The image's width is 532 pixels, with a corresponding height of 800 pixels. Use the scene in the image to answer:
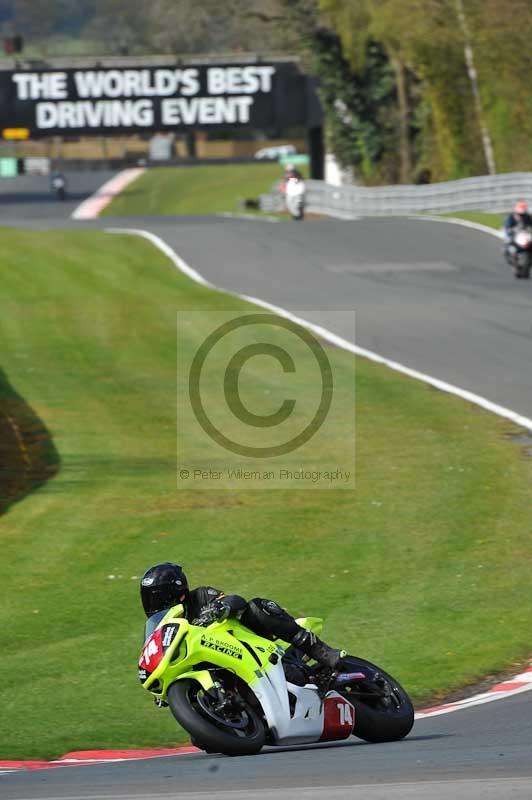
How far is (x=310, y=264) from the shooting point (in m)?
29.2

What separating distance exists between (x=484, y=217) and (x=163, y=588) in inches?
1149

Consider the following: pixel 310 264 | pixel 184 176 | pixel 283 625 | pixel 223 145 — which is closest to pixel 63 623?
pixel 283 625

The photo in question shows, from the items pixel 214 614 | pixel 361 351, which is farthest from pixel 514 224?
pixel 214 614

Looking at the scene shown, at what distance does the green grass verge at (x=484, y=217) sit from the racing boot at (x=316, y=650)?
2662 cm

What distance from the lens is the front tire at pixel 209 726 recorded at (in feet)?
21.5

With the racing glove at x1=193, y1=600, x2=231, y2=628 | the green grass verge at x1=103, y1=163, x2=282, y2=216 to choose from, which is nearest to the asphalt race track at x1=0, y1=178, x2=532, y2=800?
the racing glove at x1=193, y1=600, x2=231, y2=628

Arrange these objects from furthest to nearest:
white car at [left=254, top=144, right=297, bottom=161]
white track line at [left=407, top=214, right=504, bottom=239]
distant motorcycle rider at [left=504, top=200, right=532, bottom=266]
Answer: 1. white car at [left=254, top=144, right=297, bottom=161]
2. white track line at [left=407, top=214, right=504, bottom=239]
3. distant motorcycle rider at [left=504, top=200, right=532, bottom=266]

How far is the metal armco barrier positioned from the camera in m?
37.5

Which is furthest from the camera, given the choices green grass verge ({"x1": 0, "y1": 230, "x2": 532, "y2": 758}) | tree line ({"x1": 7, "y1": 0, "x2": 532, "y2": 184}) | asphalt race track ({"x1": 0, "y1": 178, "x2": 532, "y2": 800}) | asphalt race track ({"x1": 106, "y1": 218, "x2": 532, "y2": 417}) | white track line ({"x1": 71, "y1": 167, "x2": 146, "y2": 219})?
white track line ({"x1": 71, "y1": 167, "x2": 146, "y2": 219})

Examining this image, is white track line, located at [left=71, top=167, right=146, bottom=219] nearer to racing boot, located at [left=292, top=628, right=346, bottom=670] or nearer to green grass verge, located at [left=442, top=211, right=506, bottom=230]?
green grass verge, located at [left=442, top=211, right=506, bottom=230]

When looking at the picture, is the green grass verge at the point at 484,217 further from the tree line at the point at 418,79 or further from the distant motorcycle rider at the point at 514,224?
the tree line at the point at 418,79

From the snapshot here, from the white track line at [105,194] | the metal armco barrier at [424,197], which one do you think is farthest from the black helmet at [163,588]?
the white track line at [105,194]

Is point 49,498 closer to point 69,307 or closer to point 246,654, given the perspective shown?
point 246,654

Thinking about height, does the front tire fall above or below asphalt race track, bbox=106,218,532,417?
below
